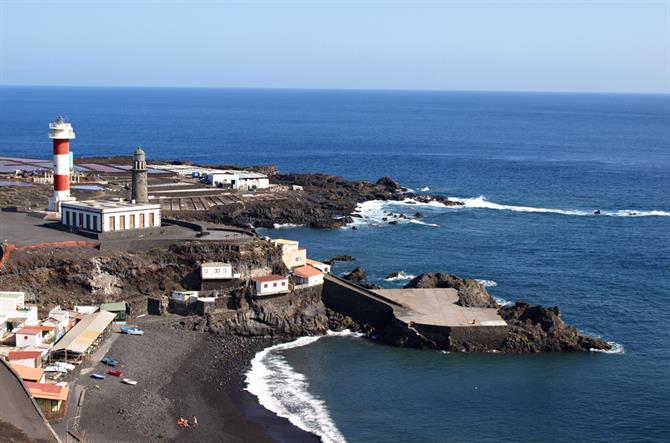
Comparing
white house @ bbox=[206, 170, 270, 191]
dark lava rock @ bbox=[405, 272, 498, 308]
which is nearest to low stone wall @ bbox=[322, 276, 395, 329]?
dark lava rock @ bbox=[405, 272, 498, 308]

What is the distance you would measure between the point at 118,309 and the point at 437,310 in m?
19.2

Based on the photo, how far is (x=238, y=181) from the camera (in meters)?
101

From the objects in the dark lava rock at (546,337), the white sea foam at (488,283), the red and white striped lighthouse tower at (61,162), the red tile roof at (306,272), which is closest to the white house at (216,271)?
the red tile roof at (306,272)

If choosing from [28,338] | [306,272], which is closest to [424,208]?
[306,272]

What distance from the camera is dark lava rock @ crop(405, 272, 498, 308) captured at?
55562 millimetres

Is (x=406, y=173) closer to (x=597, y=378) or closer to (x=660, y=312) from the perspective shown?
(x=660, y=312)

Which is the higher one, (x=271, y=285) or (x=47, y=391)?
(x=271, y=285)

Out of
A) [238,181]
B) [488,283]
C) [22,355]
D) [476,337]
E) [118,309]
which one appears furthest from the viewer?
[238,181]

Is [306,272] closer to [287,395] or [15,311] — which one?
[287,395]

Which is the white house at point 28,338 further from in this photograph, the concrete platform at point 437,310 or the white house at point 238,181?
the white house at point 238,181

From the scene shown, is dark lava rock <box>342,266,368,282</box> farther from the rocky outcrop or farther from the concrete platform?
the rocky outcrop

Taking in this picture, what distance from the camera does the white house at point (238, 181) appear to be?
100 meters

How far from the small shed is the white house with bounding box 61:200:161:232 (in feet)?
25.9

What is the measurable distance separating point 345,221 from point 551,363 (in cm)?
4109
